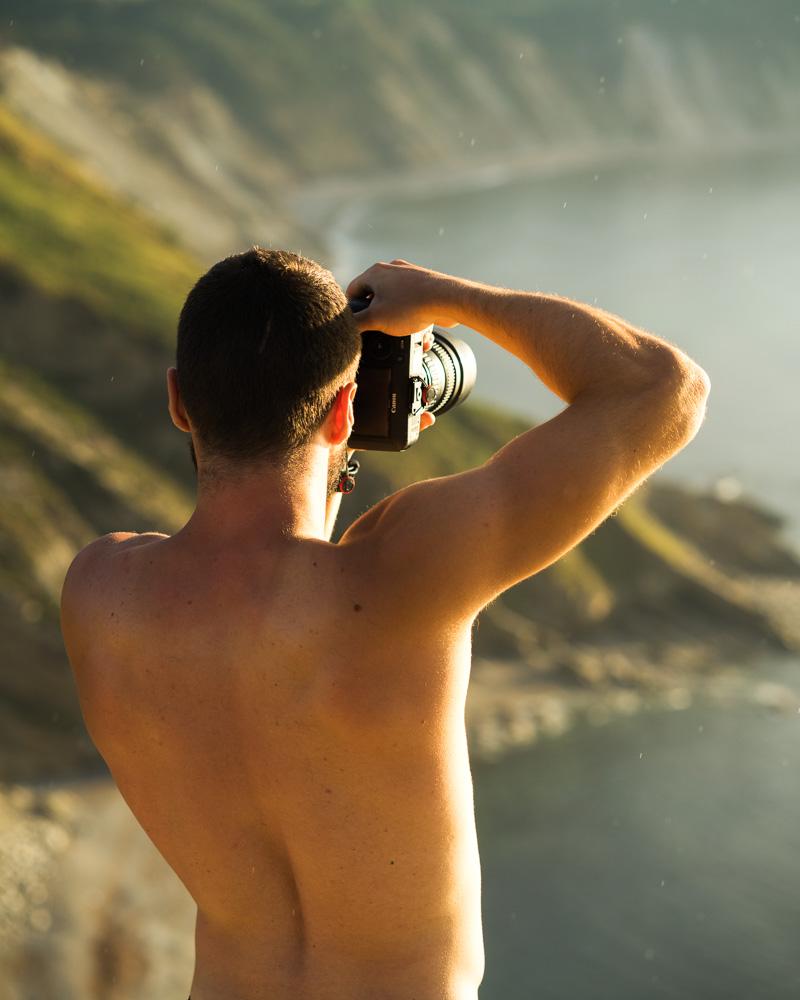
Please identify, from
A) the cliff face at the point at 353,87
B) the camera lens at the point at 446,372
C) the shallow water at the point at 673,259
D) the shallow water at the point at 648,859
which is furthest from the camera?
the cliff face at the point at 353,87

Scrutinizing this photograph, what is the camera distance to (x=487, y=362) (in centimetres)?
9269

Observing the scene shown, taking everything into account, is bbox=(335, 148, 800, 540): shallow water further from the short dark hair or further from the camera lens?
the short dark hair

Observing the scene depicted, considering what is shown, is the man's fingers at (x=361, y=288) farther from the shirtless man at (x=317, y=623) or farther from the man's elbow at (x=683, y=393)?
the man's elbow at (x=683, y=393)

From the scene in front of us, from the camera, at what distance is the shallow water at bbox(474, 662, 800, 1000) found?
31.1 meters

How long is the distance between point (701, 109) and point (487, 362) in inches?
2710

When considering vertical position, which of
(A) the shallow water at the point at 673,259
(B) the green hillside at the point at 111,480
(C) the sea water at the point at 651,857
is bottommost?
(C) the sea water at the point at 651,857

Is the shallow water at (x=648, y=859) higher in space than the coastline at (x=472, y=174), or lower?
lower

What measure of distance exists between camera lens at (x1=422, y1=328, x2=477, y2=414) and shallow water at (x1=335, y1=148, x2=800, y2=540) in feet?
238

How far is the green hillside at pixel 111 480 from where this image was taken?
2861 centimetres

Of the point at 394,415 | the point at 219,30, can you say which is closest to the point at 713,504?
the point at 394,415

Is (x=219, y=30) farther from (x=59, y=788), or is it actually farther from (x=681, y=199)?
(x=59, y=788)

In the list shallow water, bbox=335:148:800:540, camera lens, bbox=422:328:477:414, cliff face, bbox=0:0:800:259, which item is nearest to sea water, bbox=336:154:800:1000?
shallow water, bbox=335:148:800:540

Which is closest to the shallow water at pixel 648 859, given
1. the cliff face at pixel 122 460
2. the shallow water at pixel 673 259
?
the cliff face at pixel 122 460

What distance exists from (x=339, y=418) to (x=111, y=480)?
30.9 m
